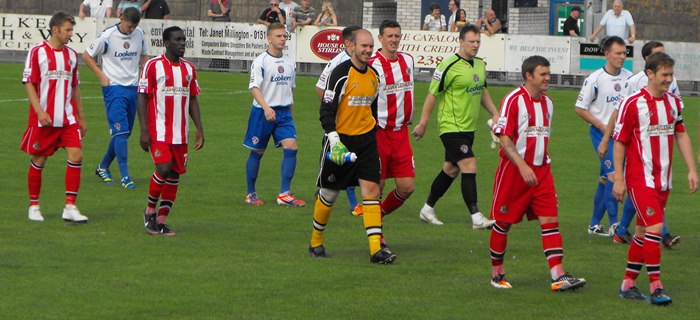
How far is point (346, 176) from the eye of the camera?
1120 centimetres

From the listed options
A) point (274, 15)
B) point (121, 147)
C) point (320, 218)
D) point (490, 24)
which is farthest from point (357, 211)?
Result: point (490, 24)

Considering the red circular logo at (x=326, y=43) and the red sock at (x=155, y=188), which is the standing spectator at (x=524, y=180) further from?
the red circular logo at (x=326, y=43)

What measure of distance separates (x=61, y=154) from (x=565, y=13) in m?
24.9

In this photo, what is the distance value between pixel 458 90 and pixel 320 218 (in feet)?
9.47

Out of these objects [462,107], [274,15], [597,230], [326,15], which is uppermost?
[326,15]

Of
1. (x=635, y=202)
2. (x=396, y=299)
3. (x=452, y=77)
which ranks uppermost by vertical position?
(x=452, y=77)

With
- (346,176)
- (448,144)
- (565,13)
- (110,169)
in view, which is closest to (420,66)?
(565,13)

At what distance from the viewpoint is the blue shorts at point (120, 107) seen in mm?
15969

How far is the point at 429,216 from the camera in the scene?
1377cm

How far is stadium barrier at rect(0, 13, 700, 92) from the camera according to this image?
1222 inches

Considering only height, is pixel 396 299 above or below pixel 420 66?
below

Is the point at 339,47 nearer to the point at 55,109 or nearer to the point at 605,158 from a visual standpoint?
the point at 55,109

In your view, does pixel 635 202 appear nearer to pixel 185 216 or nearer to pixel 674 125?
pixel 674 125

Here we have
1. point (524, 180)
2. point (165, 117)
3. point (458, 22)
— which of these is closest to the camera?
point (524, 180)
